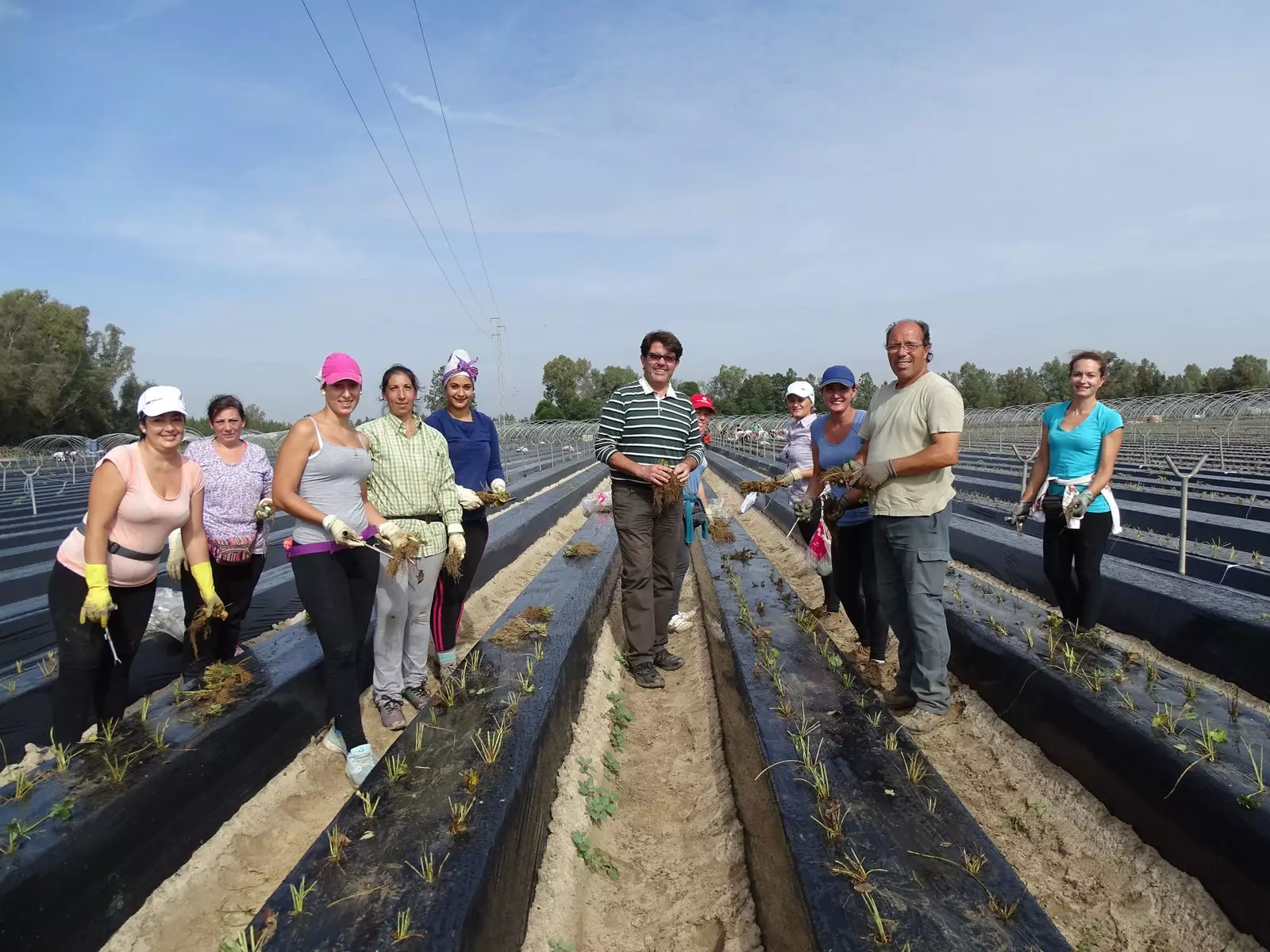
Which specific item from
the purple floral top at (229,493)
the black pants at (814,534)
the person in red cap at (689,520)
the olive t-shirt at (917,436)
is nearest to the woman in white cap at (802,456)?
the black pants at (814,534)

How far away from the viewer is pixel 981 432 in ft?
108

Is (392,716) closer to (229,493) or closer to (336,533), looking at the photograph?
(336,533)

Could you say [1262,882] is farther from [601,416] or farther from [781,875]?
[601,416]

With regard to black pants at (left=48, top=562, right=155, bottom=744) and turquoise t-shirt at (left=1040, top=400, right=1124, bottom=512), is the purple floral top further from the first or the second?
turquoise t-shirt at (left=1040, top=400, right=1124, bottom=512)

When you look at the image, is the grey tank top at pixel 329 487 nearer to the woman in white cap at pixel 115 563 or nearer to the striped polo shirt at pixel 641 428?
the woman in white cap at pixel 115 563

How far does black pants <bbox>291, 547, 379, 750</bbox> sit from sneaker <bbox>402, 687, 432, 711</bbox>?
0.63 m

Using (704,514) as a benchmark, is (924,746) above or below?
below

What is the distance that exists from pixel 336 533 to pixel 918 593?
2.77m

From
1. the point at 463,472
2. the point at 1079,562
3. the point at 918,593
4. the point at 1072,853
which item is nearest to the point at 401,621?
the point at 463,472

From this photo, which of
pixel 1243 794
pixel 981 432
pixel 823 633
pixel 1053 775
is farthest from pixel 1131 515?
pixel 981 432

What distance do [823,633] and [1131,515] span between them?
591cm

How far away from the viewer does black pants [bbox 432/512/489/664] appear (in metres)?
4.25

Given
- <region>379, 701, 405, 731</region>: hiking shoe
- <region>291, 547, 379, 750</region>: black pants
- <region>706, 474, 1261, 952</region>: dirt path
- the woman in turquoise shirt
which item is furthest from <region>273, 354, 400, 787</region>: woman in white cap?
the woman in turquoise shirt

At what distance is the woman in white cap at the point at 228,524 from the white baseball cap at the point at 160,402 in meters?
0.94
